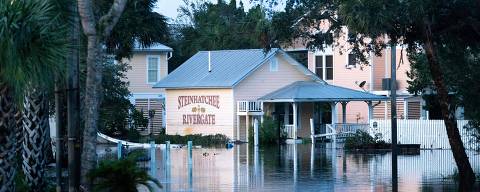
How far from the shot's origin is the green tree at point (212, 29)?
77.1 ft

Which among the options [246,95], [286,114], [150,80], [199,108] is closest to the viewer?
[246,95]


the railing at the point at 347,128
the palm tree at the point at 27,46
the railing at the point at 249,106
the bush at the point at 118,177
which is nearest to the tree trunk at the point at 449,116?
the bush at the point at 118,177

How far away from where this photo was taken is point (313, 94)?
51969mm

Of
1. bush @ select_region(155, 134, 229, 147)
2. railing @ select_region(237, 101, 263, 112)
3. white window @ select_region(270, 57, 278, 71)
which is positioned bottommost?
bush @ select_region(155, 134, 229, 147)

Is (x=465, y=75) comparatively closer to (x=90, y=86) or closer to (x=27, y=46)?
(x=90, y=86)

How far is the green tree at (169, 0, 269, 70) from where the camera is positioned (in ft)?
77.1

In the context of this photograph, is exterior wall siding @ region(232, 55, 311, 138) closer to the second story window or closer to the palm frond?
the second story window

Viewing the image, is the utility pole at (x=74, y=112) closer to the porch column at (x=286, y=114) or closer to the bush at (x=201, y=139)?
the bush at (x=201, y=139)

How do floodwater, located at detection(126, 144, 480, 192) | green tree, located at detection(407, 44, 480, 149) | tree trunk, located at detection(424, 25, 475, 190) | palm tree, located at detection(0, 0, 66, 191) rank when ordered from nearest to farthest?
palm tree, located at detection(0, 0, 66, 191) < tree trunk, located at detection(424, 25, 475, 190) < green tree, located at detection(407, 44, 480, 149) < floodwater, located at detection(126, 144, 480, 192)

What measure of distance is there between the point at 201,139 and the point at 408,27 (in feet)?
102

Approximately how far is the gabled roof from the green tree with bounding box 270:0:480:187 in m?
29.2

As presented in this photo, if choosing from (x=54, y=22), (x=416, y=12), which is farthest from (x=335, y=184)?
(x=54, y=22)

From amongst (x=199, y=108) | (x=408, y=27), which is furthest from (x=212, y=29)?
(x=199, y=108)

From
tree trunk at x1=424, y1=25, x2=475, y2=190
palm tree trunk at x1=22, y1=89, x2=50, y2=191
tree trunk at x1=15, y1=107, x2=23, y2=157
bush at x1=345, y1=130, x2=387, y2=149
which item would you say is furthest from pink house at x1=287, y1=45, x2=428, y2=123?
tree trunk at x1=15, y1=107, x2=23, y2=157
